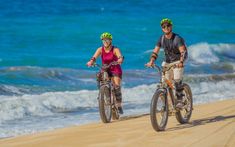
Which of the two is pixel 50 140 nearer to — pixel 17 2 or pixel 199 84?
pixel 199 84

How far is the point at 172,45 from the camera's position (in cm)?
1292

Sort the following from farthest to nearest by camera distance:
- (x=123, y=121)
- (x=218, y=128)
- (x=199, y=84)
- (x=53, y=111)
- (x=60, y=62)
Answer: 1. (x=60, y=62)
2. (x=199, y=84)
3. (x=53, y=111)
4. (x=123, y=121)
5. (x=218, y=128)

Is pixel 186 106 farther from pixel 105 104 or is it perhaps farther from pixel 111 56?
pixel 111 56

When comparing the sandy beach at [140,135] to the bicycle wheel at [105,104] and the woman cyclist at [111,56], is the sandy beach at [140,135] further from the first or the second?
the woman cyclist at [111,56]

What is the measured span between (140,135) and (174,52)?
154 centimetres

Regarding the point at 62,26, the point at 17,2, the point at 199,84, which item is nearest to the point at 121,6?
the point at 17,2

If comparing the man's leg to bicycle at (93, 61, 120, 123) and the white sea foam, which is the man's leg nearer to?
bicycle at (93, 61, 120, 123)

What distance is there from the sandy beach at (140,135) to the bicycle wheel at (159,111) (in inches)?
4.7

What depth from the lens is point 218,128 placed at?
1255 cm

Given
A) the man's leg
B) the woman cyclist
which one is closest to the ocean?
the woman cyclist

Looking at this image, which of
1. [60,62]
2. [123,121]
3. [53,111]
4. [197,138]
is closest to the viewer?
[197,138]

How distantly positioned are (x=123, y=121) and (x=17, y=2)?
47.0m

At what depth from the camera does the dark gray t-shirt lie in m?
12.9

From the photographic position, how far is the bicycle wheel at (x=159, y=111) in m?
12.2
